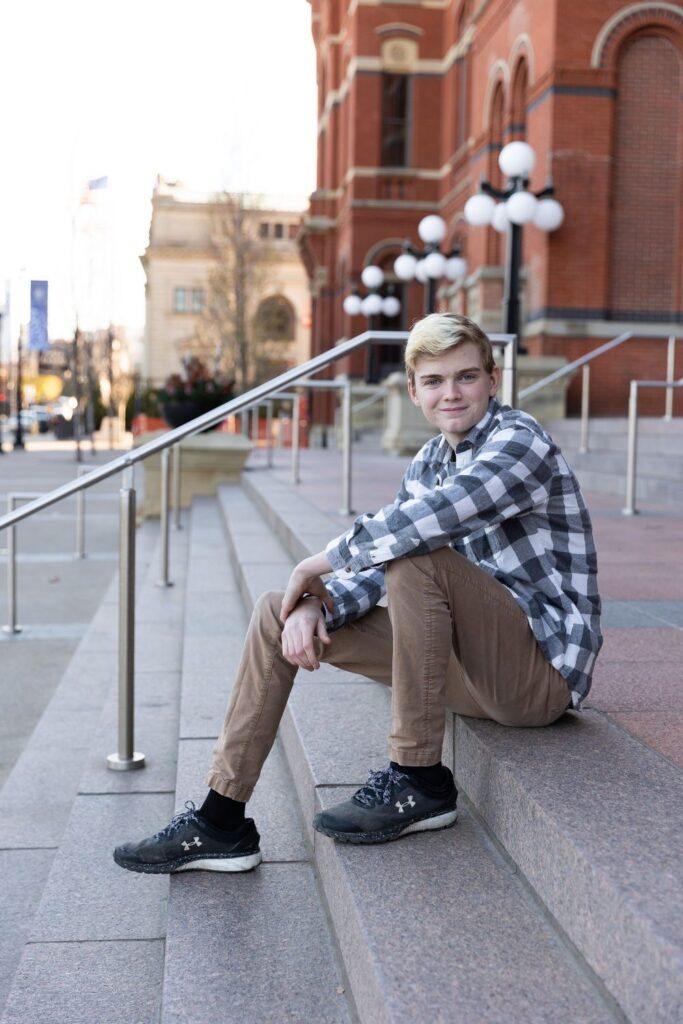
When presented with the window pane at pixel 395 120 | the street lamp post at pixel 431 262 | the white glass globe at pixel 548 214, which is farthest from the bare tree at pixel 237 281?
the white glass globe at pixel 548 214

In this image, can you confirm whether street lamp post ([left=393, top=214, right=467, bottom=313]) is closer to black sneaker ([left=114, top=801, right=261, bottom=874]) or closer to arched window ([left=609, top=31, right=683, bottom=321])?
arched window ([left=609, top=31, right=683, bottom=321])

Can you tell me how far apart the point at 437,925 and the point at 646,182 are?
15698mm

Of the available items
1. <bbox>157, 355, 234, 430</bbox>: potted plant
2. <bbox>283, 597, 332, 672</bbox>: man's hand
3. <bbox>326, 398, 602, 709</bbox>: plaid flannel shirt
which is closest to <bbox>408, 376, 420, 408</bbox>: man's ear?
<bbox>326, 398, 602, 709</bbox>: plaid flannel shirt

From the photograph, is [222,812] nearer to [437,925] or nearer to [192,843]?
[192,843]

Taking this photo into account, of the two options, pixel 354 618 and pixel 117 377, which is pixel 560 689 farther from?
pixel 117 377

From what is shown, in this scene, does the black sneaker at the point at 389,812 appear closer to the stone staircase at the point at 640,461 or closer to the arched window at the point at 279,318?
the stone staircase at the point at 640,461

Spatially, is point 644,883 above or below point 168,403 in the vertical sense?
below

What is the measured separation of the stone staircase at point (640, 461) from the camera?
9.65 m

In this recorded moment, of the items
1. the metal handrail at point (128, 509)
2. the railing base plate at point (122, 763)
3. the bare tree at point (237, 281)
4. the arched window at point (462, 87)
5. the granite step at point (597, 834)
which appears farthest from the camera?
the bare tree at point (237, 281)

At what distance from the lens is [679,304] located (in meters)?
16.5

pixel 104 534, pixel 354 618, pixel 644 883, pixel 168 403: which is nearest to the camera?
pixel 644 883

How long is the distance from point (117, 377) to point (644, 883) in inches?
2797

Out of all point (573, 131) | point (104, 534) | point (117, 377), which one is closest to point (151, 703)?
point (104, 534)

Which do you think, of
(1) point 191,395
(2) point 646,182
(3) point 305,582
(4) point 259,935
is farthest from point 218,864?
(2) point 646,182
